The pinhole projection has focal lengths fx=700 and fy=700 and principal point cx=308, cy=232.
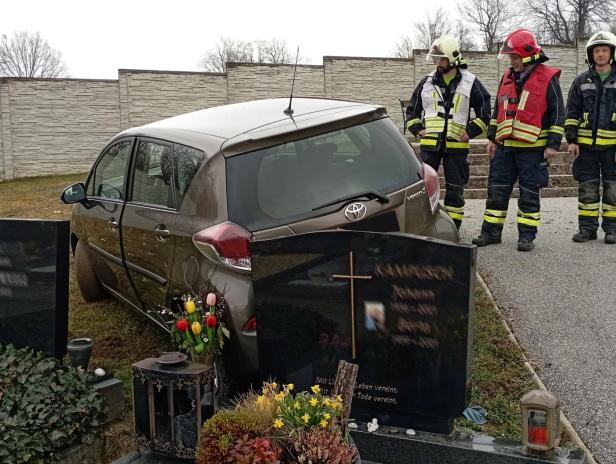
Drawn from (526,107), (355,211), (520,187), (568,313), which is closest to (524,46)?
(526,107)

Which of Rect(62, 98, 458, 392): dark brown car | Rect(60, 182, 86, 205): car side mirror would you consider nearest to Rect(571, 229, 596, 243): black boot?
Rect(62, 98, 458, 392): dark brown car

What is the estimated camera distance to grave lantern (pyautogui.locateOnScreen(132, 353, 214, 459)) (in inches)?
121

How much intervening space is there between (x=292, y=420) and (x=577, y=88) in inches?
230

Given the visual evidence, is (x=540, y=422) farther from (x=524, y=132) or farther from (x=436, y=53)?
(x=436, y=53)

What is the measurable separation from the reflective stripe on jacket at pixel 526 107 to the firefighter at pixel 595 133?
1.56 feet

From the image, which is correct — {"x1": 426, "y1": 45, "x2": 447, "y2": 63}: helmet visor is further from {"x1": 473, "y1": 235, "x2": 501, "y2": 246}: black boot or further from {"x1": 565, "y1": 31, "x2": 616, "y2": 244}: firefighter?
{"x1": 473, "y1": 235, "x2": 501, "y2": 246}: black boot

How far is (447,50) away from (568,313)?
9.46 feet

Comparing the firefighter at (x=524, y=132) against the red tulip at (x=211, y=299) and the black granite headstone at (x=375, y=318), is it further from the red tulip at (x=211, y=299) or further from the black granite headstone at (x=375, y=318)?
the red tulip at (x=211, y=299)

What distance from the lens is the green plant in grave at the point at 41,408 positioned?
3.21 meters

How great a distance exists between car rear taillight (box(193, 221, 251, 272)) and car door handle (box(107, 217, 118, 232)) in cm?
147

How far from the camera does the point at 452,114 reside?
22.8ft

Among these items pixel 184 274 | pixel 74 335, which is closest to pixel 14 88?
pixel 74 335

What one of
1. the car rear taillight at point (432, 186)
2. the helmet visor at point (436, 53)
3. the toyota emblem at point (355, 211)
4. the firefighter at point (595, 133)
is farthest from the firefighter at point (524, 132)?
the toyota emblem at point (355, 211)

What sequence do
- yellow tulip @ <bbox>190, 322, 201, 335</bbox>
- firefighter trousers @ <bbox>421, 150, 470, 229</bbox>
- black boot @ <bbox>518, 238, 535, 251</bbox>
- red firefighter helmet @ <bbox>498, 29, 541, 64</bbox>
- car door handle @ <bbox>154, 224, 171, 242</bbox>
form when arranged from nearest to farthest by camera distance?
yellow tulip @ <bbox>190, 322, 201, 335</bbox>
car door handle @ <bbox>154, 224, 171, 242</bbox>
red firefighter helmet @ <bbox>498, 29, 541, 64</bbox>
black boot @ <bbox>518, 238, 535, 251</bbox>
firefighter trousers @ <bbox>421, 150, 470, 229</bbox>
